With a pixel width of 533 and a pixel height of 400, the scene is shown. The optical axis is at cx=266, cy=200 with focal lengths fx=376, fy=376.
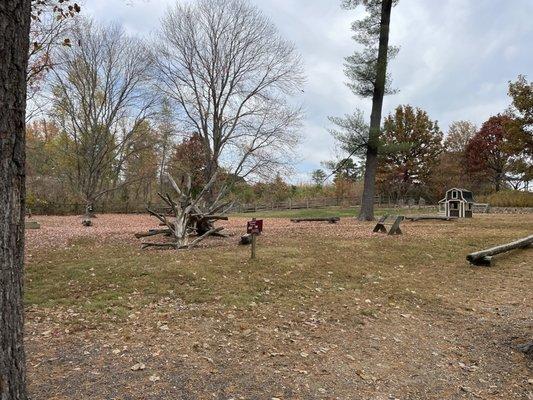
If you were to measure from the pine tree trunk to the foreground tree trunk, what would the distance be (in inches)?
694

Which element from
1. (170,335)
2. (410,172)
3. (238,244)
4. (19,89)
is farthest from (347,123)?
(410,172)

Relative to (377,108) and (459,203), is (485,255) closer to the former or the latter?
(377,108)

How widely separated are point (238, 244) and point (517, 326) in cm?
706

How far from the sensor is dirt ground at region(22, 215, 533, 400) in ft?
11.9

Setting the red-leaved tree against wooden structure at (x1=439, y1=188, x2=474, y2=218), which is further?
the red-leaved tree

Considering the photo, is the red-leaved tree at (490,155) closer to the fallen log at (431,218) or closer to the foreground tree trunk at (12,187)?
the fallen log at (431,218)

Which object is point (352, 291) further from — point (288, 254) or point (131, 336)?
point (131, 336)

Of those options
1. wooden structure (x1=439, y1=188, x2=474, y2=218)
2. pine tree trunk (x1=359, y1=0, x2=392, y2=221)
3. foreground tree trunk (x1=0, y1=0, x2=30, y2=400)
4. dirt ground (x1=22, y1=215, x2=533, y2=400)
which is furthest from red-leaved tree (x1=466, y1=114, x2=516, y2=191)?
foreground tree trunk (x1=0, y1=0, x2=30, y2=400)

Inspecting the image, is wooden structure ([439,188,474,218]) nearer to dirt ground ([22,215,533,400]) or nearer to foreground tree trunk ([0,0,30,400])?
dirt ground ([22,215,533,400])

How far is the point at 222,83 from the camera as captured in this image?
2539 centimetres

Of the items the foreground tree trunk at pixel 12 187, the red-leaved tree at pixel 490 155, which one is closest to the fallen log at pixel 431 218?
the foreground tree trunk at pixel 12 187

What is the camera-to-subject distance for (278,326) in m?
5.02

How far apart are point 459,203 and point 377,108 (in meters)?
6.70

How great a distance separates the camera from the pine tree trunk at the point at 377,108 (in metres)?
18.6
